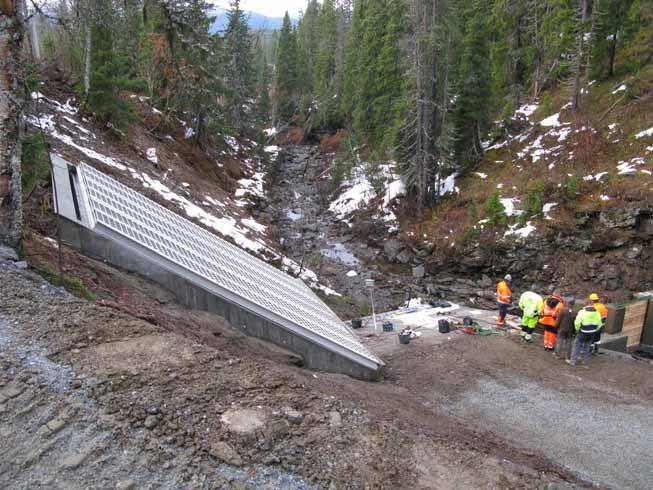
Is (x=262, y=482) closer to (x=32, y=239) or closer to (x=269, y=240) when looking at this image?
(x=32, y=239)

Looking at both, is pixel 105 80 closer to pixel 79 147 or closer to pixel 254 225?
pixel 79 147

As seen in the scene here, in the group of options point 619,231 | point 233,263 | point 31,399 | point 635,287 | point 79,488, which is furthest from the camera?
point 619,231

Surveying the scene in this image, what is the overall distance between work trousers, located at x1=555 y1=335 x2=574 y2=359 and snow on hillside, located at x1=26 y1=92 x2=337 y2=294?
8767 millimetres

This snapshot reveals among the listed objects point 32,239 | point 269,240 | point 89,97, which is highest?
point 89,97

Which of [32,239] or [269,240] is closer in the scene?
[32,239]

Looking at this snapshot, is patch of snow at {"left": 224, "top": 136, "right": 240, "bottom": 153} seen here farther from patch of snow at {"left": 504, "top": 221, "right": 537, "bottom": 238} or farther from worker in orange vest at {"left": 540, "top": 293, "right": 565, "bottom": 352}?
worker in orange vest at {"left": 540, "top": 293, "right": 565, "bottom": 352}

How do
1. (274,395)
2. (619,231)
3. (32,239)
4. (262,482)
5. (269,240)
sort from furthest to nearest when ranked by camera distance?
(269,240) < (619,231) < (32,239) < (274,395) < (262,482)

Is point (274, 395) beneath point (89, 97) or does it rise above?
beneath

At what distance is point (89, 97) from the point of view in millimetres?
19000

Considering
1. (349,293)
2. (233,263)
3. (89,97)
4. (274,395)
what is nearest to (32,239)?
(233,263)

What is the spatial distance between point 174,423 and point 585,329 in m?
8.92

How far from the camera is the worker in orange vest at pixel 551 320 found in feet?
33.3

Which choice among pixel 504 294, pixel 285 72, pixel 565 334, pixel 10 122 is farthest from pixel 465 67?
pixel 285 72

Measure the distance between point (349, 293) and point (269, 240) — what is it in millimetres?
4935
